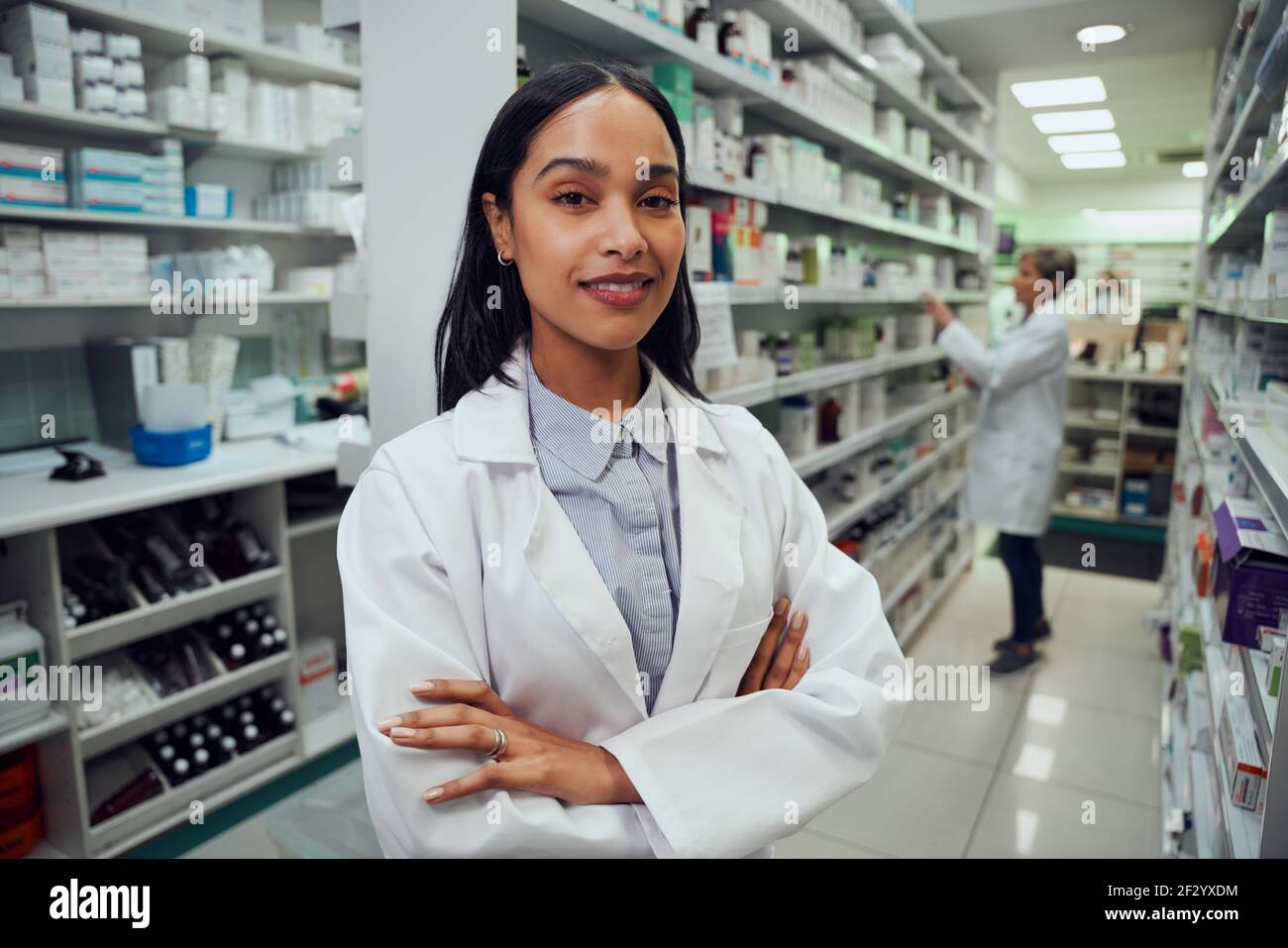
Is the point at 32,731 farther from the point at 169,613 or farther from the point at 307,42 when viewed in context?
the point at 307,42

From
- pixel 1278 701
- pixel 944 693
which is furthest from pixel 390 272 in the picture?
pixel 944 693

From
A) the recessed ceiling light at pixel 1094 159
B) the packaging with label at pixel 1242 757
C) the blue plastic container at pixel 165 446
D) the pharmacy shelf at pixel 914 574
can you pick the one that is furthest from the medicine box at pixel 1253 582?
the recessed ceiling light at pixel 1094 159

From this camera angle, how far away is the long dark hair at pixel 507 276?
1.24 metres

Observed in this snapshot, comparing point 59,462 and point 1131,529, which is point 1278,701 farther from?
point 1131,529

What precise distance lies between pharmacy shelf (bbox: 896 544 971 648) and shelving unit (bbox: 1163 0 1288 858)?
1.22 meters

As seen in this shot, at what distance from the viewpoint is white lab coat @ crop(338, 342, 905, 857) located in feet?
3.65

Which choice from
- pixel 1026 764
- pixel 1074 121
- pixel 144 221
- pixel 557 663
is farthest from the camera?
pixel 1074 121

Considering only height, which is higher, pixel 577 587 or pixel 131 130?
pixel 131 130

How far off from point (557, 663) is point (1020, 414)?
3862 mm

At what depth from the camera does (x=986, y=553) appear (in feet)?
21.8

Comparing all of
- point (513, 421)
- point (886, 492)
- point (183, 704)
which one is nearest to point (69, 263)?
point (183, 704)

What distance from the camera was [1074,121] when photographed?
24.2 ft

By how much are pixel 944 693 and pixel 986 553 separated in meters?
2.57

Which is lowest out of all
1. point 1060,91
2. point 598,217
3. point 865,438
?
point 865,438
